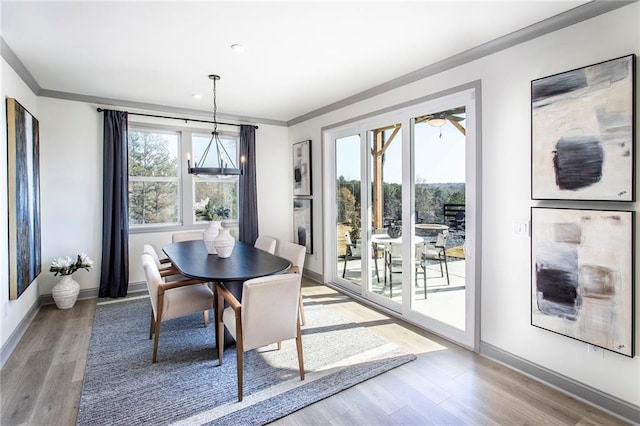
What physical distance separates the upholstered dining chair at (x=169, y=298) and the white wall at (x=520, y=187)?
8.26 feet

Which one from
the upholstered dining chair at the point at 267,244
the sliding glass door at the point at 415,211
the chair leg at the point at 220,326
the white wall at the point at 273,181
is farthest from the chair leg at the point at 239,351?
the white wall at the point at 273,181

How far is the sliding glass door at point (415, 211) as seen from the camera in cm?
305

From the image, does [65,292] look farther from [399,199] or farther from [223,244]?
[399,199]

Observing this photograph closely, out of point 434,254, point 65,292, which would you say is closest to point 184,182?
point 65,292

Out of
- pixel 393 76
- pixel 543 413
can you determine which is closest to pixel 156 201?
pixel 393 76

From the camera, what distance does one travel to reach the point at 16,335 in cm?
313

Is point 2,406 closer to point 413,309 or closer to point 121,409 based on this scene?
point 121,409

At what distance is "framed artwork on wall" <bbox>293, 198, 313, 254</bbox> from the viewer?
534 centimetres

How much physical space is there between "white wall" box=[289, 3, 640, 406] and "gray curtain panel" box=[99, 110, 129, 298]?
412 centimetres

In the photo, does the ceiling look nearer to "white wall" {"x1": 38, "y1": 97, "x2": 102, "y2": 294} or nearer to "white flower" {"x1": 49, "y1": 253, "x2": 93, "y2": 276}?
"white wall" {"x1": 38, "y1": 97, "x2": 102, "y2": 294}

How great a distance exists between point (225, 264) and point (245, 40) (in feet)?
6.42

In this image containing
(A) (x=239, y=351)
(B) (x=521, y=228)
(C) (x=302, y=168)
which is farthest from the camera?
(C) (x=302, y=168)

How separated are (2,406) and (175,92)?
3.49m

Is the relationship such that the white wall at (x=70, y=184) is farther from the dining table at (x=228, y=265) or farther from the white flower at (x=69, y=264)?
the dining table at (x=228, y=265)
